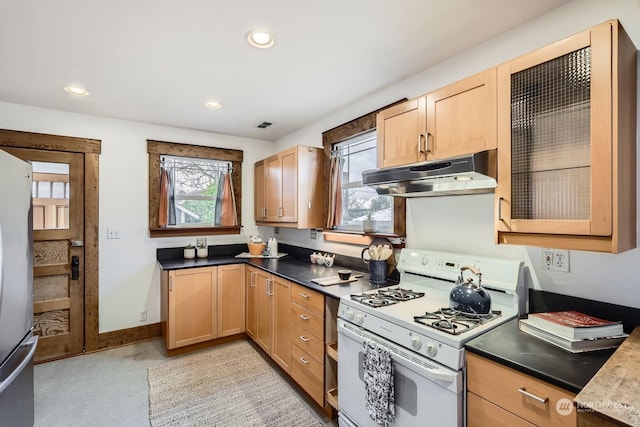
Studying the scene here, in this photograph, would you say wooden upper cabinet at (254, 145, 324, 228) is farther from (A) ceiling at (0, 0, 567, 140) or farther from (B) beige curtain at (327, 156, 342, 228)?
(A) ceiling at (0, 0, 567, 140)

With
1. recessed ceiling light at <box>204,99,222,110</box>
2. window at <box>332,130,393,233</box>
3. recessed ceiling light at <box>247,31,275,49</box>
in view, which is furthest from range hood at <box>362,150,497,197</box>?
recessed ceiling light at <box>204,99,222,110</box>

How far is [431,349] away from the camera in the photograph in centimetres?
131

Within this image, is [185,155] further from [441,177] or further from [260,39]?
[441,177]

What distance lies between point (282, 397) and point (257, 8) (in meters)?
2.59

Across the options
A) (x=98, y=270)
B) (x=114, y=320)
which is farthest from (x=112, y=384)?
(x=98, y=270)

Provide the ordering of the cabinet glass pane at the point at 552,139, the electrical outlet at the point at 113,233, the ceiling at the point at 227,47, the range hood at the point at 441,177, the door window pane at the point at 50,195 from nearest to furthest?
the cabinet glass pane at the point at 552,139 → the range hood at the point at 441,177 → the ceiling at the point at 227,47 → the door window pane at the point at 50,195 → the electrical outlet at the point at 113,233

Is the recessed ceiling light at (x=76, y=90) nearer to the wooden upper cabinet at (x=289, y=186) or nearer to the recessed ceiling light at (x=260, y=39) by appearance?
the recessed ceiling light at (x=260, y=39)

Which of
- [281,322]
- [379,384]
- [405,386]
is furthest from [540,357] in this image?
[281,322]

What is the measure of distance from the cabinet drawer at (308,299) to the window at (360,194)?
78 centimetres

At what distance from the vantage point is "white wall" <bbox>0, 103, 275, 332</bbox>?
3111 millimetres

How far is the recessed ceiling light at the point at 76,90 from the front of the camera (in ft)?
7.97

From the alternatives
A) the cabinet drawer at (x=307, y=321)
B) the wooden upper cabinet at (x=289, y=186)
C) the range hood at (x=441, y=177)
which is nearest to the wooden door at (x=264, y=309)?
the cabinet drawer at (x=307, y=321)

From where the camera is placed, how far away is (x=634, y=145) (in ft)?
4.15

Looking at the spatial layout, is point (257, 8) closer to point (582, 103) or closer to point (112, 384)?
point (582, 103)
